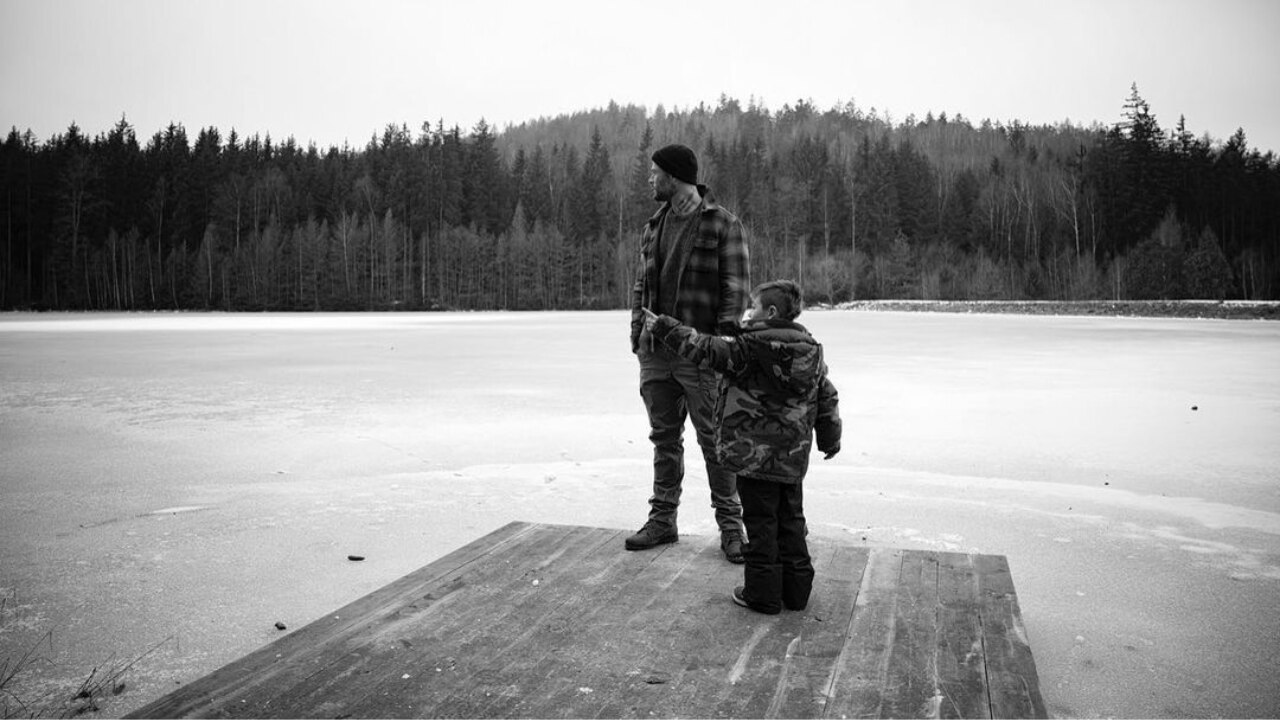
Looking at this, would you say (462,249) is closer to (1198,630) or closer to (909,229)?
(909,229)

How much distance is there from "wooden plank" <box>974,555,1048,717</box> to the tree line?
192 ft

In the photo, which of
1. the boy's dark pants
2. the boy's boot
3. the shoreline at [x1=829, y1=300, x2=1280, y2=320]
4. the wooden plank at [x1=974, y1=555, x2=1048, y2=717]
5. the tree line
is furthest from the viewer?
the tree line

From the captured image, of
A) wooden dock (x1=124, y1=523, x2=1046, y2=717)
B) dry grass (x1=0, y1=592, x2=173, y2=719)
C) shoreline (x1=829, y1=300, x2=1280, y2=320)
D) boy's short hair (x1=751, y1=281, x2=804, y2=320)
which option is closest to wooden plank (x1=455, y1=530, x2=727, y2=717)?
wooden dock (x1=124, y1=523, x2=1046, y2=717)

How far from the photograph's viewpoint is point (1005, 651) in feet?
7.68

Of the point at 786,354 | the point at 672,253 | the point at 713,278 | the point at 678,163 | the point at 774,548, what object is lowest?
the point at 774,548

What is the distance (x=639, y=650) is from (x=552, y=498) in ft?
9.60

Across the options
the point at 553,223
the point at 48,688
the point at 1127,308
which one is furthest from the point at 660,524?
the point at 553,223

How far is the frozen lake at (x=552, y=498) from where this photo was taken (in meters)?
3.00

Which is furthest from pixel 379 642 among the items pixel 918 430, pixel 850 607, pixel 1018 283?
pixel 1018 283

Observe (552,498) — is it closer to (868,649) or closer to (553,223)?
(868,649)

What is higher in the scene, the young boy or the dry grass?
the young boy

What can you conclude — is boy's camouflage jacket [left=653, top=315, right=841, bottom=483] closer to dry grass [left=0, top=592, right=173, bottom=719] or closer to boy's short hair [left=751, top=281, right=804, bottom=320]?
boy's short hair [left=751, top=281, right=804, bottom=320]

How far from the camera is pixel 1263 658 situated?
112 inches

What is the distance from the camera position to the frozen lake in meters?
3.00
